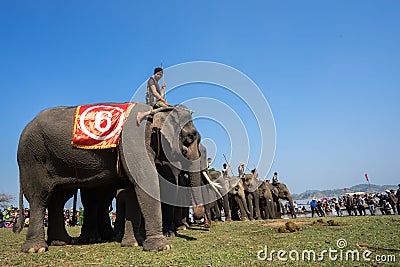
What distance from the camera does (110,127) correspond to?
762 centimetres

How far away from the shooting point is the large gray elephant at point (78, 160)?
24.2 ft

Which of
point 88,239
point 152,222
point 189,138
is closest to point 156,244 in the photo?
point 152,222

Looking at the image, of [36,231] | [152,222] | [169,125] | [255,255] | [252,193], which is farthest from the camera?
[252,193]

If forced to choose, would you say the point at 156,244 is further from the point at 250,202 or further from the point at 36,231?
the point at 250,202

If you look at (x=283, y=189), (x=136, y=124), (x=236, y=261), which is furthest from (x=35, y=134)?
(x=283, y=189)

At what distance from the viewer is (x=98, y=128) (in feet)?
25.0

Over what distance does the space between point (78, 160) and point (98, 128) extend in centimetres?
89

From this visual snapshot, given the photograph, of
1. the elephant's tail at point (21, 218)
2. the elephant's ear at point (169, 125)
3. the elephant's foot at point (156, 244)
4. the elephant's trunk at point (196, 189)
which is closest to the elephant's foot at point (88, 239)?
the elephant's tail at point (21, 218)

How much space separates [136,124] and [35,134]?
249 centimetres

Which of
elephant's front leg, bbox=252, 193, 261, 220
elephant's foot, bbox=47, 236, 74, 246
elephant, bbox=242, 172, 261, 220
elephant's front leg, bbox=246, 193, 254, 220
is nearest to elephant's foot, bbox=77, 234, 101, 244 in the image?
elephant's foot, bbox=47, 236, 74, 246

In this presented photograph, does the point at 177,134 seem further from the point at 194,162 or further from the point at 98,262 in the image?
the point at 98,262

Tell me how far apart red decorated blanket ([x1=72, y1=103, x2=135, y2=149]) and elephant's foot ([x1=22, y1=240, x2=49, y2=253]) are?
2362 millimetres

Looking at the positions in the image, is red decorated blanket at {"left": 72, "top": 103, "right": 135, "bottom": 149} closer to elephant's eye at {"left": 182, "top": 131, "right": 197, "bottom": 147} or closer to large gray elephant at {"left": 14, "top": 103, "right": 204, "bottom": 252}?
large gray elephant at {"left": 14, "top": 103, "right": 204, "bottom": 252}

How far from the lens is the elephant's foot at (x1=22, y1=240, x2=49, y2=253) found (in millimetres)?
7348
